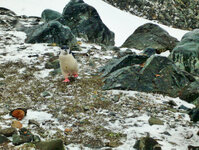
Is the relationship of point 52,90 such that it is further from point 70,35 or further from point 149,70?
point 70,35

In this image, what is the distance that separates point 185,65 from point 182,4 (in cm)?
2167

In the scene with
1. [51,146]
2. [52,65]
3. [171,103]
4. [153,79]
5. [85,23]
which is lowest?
[51,146]

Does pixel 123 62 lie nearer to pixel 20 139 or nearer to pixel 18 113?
pixel 18 113

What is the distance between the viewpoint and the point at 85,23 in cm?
1242

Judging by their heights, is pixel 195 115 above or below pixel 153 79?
below

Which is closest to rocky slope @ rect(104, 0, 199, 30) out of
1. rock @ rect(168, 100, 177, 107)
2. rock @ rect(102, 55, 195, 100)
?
Answer: rock @ rect(102, 55, 195, 100)

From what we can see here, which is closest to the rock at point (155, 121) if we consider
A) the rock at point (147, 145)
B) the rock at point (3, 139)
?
the rock at point (147, 145)

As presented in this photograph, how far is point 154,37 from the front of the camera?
38.0ft

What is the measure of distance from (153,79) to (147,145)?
Result: 2914 millimetres

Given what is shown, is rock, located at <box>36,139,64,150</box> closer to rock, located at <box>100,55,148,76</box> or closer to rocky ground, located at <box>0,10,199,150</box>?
rocky ground, located at <box>0,10,199,150</box>

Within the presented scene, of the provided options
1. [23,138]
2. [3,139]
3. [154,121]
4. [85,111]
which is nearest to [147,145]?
[154,121]

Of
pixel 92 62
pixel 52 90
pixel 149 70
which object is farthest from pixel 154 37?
pixel 52 90

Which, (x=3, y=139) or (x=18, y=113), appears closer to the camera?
(x=3, y=139)

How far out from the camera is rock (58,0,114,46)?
1230 cm
